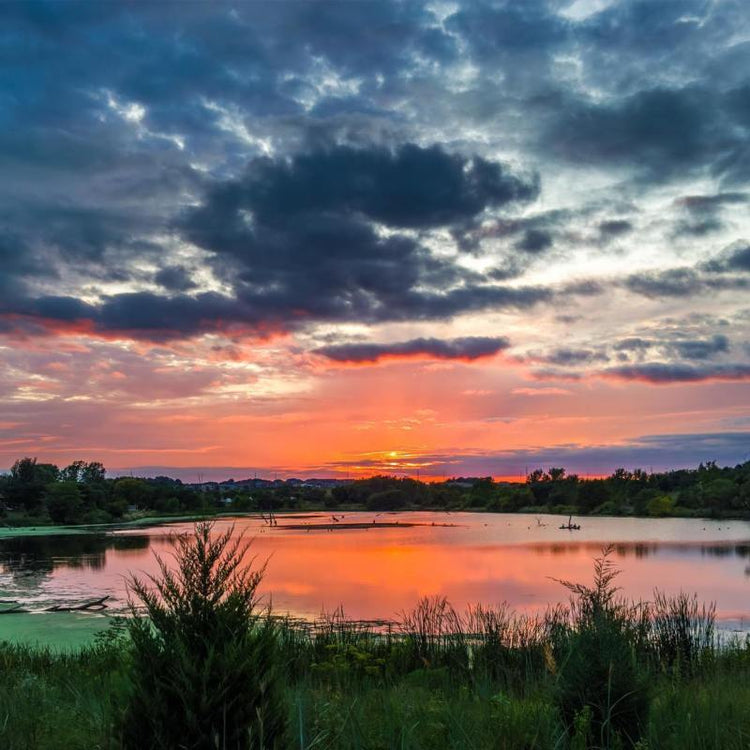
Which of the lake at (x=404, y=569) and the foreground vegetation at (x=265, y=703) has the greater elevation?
the foreground vegetation at (x=265, y=703)

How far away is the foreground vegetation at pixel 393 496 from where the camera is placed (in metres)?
109

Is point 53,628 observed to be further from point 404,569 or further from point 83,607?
point 404,569

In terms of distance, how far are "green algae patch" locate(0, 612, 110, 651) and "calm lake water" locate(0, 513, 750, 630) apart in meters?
1.34

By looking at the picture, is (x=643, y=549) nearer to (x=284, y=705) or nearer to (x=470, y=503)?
(x=284, y=705)

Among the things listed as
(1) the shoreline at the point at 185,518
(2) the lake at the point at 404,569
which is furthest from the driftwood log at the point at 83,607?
(1) the shoreline at the point at 185,518

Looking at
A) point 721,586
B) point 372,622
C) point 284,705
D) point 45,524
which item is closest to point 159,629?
point 284,705

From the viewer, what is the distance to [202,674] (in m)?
4.36

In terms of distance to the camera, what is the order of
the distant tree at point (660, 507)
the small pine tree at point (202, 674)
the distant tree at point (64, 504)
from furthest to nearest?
the distant tree at point (660, 507)
the distant tree at point (64, 504)
the small pine tree at point (202, 674)

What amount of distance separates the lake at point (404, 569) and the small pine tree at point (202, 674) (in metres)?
11.3

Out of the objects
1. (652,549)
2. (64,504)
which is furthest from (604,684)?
(64,504)

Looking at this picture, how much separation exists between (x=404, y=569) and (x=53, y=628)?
82.0ft

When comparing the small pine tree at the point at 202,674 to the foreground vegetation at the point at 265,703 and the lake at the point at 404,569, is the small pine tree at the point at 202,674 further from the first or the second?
the lake at the point at 404,569

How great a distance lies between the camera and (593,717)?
5934 mm

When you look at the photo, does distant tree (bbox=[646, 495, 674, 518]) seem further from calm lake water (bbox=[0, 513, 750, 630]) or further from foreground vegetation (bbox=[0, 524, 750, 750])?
foreground vegetation (bbox=[0, 524, 750, 750])
